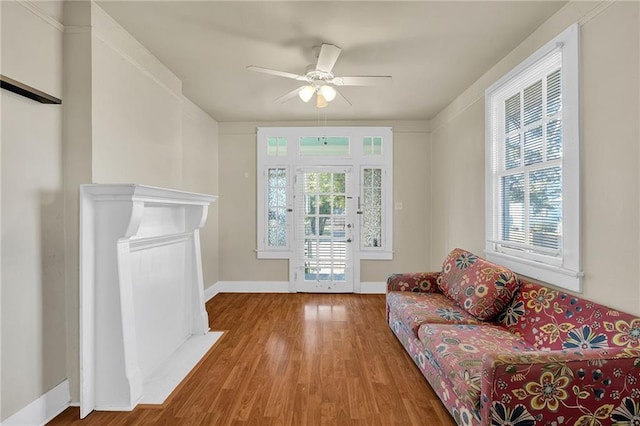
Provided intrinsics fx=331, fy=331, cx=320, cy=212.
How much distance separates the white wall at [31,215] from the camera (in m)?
1.80

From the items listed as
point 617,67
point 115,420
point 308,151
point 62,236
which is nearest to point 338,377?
point 115,420

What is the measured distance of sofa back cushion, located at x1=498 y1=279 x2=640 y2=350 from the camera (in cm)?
171

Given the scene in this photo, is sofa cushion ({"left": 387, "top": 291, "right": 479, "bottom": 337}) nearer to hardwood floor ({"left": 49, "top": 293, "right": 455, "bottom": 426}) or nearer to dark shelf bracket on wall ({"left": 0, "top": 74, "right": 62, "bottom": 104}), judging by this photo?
hardwood floor ({"left": 49, "top": 293, "right": 455, "bottom": 426})

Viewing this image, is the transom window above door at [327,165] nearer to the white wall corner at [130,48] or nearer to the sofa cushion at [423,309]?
the sofa cushion at [423,309]

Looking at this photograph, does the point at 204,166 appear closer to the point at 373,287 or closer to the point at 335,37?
the point at 335,37

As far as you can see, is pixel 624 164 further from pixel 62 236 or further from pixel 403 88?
pixel 62 236

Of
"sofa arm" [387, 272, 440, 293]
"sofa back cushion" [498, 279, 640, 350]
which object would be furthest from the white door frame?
"sofa back cushion" [498, 279, 640, 350]

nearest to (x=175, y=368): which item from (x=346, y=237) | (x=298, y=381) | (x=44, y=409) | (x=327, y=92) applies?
(x=44, y=409)

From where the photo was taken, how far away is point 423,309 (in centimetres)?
285

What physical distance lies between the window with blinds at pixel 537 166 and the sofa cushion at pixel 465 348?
548 millimetres

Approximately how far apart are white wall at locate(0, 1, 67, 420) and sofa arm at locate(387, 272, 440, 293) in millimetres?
2857

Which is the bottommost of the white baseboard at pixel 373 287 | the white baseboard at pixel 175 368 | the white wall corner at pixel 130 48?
the white baseboard at pixel 175 368

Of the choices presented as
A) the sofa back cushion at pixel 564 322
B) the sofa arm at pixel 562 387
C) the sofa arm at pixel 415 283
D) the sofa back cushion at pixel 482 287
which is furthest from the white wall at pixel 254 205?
the sofa arm at pixel 562 387

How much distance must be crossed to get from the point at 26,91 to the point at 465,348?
2978 mm
